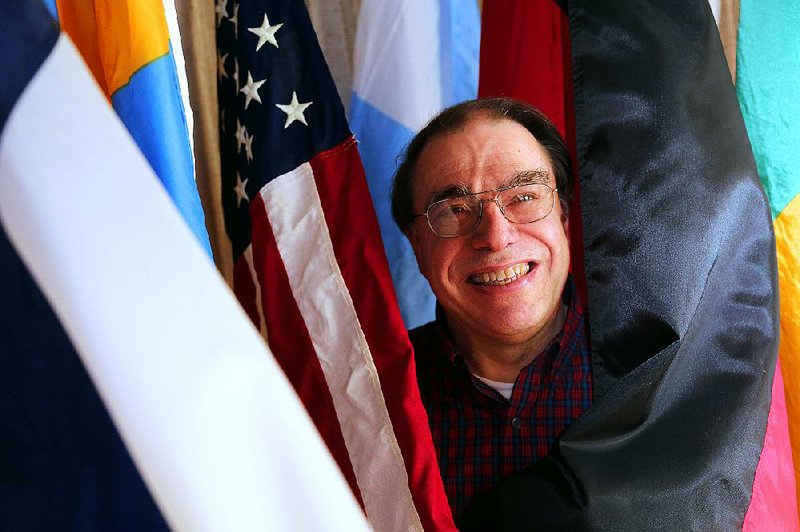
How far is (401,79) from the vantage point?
1687 millimetres

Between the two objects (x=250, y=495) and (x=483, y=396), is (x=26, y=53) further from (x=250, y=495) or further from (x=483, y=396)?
(x=483, y=396)

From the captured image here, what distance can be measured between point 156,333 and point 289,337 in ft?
2.33

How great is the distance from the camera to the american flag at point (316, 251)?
1240 mm

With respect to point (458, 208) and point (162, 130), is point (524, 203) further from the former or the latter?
point (162, 130)

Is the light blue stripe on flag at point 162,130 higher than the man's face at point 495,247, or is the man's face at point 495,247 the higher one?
the light blue stripe on flag at point 162,130

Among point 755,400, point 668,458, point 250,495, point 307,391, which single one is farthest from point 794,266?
point 250,495

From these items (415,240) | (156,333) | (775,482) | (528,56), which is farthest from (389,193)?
(156,333)

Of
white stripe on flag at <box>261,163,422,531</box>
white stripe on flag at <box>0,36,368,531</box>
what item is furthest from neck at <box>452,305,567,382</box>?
white stripe on flag at <box>0,36,368,531</box>

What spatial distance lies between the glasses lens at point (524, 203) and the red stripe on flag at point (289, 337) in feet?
1.30

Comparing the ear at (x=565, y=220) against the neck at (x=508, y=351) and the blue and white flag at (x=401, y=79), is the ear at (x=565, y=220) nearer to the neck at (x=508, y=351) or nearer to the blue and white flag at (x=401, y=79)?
the neck at (x=508, y=351)

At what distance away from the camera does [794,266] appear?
1385mm

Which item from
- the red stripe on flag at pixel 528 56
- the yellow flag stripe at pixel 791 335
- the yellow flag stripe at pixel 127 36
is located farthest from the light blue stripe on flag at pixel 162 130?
the yellow flag stripe at pixel 791 335

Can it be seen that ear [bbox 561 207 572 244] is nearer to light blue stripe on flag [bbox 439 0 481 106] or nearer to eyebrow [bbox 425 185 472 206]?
eyebrow [bbox 425 185 472 206]

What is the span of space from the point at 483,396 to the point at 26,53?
0.97 m
